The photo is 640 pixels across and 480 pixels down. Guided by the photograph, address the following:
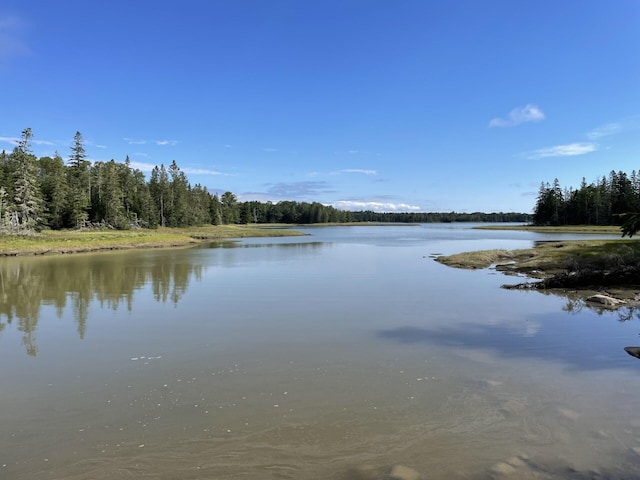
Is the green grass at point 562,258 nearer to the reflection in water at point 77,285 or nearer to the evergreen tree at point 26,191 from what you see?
the reflection in water at point 77,285

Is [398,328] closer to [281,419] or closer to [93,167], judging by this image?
[281,419]

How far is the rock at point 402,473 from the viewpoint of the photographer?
19.3 feet

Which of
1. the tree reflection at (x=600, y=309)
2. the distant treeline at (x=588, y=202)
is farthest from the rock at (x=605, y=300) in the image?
the distant treeline at (x=588, y=202)

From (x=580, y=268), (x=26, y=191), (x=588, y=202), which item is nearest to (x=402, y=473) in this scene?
(x=580, y=268)

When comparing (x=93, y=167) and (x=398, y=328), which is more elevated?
(x=93, y=167)

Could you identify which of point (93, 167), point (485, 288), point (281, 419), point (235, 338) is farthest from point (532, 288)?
point (93, 167)

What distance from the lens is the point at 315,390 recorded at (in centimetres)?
905

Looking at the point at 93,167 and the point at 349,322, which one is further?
Result: the point at 93,167

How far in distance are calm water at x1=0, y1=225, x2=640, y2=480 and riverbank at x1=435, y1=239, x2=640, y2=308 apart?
4199 millimetres

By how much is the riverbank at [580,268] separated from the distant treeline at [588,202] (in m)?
80.9

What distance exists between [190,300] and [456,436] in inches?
607

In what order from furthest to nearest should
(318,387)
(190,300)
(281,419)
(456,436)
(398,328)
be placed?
1. (190,300)
2. (398,328)
3. (318,387)
4. (281,419)
5. (456,436)

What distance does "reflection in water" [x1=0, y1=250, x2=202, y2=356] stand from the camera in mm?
17156

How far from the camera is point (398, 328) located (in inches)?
577
